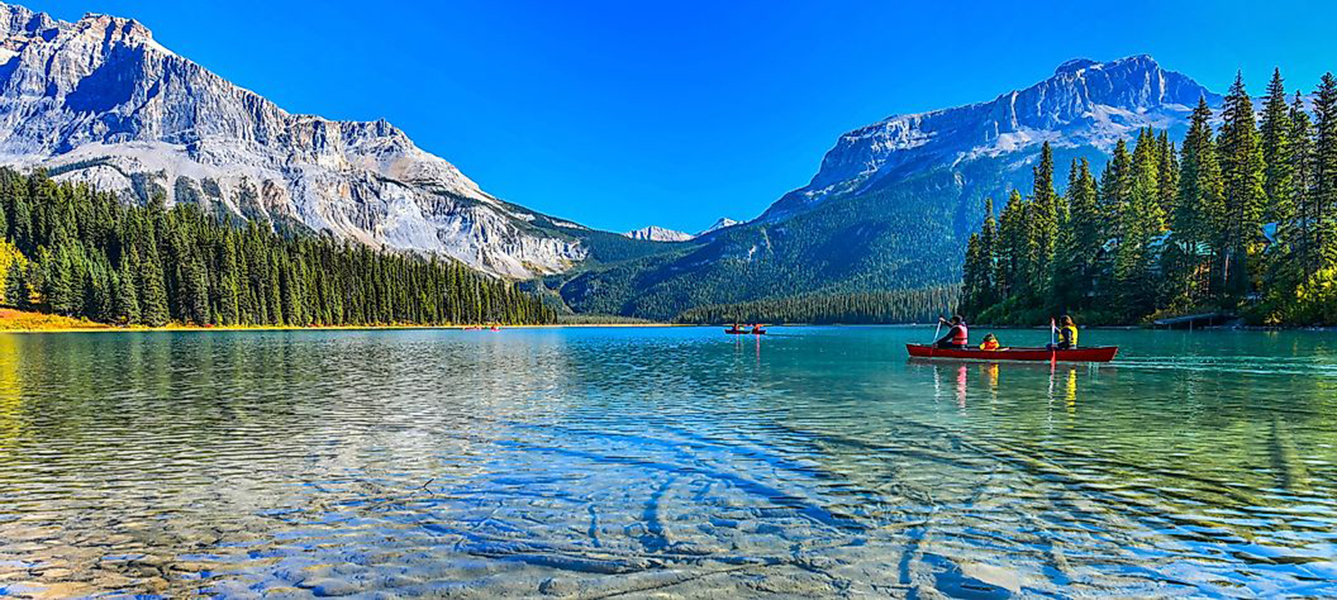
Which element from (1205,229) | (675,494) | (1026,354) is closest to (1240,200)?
(1205,229)

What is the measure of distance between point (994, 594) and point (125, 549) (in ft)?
39.2

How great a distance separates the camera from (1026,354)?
43.3 metres

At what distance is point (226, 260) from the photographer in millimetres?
149625

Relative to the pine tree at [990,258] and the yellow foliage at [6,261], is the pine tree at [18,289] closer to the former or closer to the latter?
the yellow foliage at [6,261]

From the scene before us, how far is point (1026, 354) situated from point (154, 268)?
154819 mm

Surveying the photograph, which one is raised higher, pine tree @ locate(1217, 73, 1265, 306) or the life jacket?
pine tree @ locate(1217, 73, 1265, 306)

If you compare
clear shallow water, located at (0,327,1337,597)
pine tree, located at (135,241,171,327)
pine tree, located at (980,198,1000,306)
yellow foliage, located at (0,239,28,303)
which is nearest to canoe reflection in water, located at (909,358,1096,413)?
clear shallow water, located at (0,327,1337,597)

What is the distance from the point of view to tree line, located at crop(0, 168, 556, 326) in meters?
126

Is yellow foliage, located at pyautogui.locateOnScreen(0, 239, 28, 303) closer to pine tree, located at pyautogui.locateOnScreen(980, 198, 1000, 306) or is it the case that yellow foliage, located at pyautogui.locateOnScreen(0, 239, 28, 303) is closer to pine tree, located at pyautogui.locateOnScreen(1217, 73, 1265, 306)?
pine tree, located at pyautogui.locateOnScreen(980, 198, 1000, 306)

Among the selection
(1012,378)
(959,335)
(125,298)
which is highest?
(125,298)

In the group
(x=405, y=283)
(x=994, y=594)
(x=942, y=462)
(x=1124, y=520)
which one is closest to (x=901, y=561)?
(x=994, y=594)

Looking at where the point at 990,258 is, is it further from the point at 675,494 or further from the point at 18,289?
the point at 18,289

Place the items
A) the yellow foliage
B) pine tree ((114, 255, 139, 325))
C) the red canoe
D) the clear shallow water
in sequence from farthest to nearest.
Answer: pine tree ((114, 255, 139, 325))
the yellow foliage
the red canoe
the clear shallow water

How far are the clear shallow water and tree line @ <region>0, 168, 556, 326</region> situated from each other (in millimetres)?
127445
